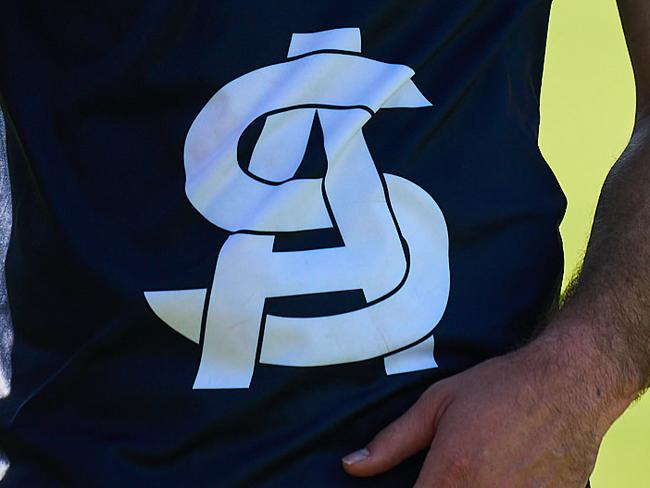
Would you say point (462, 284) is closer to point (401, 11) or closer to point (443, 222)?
point (443, 222)

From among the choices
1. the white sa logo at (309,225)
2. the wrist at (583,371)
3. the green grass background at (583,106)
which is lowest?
the green grass background at (583,106)

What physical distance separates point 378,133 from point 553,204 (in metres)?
0.20

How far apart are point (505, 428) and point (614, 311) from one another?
17 cm

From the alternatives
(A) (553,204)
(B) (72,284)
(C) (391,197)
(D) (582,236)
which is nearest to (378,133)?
(C) (391,197)

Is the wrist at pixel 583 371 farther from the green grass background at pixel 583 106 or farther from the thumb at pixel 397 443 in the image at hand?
the green grass background at pixel 583 106

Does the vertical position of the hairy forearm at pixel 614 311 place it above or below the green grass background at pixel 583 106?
above

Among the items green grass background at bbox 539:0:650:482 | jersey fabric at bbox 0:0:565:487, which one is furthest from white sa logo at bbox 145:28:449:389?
green grass background at bbox 539:0:650:482

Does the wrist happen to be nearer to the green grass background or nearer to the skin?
the skin

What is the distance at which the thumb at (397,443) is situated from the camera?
939 millimetres

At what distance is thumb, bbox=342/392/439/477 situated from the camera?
939mm

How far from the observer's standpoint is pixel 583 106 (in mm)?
2777

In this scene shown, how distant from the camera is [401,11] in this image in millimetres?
1028

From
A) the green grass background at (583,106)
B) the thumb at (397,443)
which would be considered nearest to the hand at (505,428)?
the thumb at (397,443)

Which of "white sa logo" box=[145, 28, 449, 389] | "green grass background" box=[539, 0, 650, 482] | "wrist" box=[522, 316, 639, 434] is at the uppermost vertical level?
"white sa logo" box=[145, 28, 449, 389]
